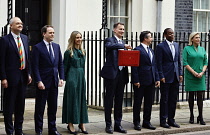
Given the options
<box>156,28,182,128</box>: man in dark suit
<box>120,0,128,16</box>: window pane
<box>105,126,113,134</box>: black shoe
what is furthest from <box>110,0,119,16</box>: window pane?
<box>105,126,113,134</box>: black shoe

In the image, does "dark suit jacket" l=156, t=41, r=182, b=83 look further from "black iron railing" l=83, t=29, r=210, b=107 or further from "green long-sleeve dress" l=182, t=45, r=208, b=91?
"black iron railing" l=83, t=29, r=210, b=107

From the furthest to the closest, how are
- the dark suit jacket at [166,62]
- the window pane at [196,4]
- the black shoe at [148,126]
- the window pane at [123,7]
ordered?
the window pane at [196,4]
the window pane at [123,7]
the dark suit jacket at [166,62]
the black shoe at [148,126]

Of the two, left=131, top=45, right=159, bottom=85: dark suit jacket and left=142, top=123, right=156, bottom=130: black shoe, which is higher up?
left=131, top=45, right=159, bottom=85: dark suit jacket

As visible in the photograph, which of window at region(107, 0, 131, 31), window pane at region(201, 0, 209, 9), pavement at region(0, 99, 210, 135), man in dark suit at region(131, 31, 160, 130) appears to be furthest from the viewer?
window pane at region(201, 0, 209, 9)

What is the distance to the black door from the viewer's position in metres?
12.4

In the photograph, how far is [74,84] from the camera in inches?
353

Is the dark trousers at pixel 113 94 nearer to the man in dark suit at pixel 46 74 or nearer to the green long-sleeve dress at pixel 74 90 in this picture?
the green long-sleeve dress at pixel 74 90

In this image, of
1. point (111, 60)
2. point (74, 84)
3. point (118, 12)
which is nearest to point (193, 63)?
point (111, 60)

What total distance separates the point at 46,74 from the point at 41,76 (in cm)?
9

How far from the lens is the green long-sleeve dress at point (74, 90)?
8929mm

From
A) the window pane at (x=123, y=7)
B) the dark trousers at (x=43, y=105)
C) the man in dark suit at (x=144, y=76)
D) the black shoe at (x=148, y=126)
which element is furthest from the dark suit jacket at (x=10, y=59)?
the window pane at (x=123, y=7)

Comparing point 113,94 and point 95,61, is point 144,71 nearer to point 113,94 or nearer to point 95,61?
point 113,94

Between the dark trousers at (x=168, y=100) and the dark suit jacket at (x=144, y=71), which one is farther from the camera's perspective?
the dark trousers at (x=168, y=100)

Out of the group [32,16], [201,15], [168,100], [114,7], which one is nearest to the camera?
[168,100]
